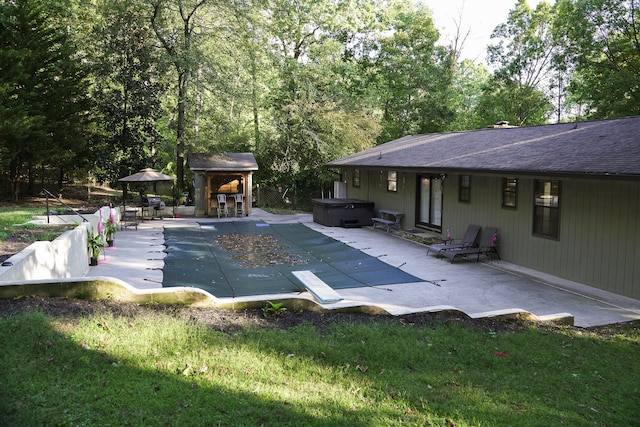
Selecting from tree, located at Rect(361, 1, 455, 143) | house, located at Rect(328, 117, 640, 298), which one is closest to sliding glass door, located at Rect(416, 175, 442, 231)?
house, located at Rect(328, 117, 640, 298)

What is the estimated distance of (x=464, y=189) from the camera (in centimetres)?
1365

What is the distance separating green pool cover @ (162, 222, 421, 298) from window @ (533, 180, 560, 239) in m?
3.07

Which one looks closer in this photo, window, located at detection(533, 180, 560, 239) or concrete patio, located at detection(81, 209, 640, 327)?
concrete patio, located at detection(81, 209, 640, 327)

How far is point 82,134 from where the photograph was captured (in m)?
22.1

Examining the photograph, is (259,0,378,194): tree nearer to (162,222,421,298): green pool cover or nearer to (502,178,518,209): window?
(162,222,421,298): green pool cover

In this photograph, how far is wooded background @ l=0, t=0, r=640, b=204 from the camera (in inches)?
773

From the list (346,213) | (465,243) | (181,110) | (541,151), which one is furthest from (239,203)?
(541,151)

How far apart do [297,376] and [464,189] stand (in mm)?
10418

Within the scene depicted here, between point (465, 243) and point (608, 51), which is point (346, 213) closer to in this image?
point (465, 243)

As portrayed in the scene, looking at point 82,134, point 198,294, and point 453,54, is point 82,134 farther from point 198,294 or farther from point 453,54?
point 453,54

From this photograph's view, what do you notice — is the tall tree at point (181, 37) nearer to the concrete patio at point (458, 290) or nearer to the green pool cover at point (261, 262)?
the green pool cover at point (261, 262)

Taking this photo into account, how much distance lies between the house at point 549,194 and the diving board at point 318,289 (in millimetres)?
4627

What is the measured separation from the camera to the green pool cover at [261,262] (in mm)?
9641

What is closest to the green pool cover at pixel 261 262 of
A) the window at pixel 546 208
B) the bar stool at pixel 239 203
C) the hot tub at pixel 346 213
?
the hot tub at pixel 346 213
